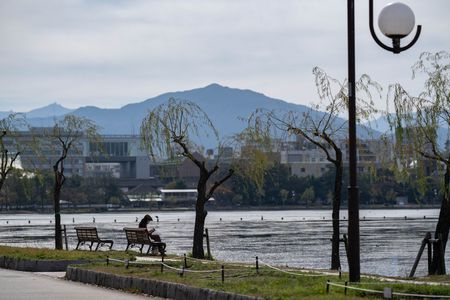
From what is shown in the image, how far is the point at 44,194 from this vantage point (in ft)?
510

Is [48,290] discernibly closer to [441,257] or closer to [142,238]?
[441,257]

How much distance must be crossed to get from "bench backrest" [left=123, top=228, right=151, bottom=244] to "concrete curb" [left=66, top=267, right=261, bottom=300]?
9.33m

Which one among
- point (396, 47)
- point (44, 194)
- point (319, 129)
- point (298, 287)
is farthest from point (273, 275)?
point (44, 194)

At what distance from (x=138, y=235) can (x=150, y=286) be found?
14883mm

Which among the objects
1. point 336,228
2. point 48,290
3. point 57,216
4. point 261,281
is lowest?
point 48,290

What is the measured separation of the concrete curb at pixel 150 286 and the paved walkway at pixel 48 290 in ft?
0.78

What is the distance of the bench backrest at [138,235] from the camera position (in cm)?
3397

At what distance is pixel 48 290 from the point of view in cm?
2089

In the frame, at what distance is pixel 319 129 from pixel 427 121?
5.53m

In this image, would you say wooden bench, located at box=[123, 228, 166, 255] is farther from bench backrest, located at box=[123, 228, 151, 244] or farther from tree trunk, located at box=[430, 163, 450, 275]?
tree trunk, located at box=[430, 163, 450, 275]

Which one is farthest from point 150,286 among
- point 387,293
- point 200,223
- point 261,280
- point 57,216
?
point 57,216

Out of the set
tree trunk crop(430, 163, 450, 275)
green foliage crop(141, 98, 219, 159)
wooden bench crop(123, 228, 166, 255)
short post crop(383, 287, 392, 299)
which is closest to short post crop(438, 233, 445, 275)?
tree trunk crop(430, 163, 450, 275)

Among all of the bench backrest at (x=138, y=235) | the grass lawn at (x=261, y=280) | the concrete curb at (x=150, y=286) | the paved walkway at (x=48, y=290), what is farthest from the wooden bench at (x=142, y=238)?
the concrete curb at (x=150, y=286)

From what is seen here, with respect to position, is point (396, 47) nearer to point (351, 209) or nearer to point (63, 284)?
point (351, 209)
